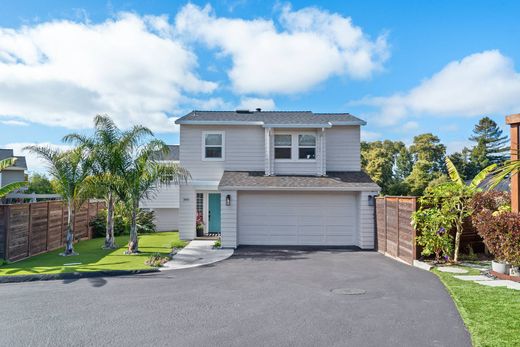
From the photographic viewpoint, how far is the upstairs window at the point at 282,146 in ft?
53.3

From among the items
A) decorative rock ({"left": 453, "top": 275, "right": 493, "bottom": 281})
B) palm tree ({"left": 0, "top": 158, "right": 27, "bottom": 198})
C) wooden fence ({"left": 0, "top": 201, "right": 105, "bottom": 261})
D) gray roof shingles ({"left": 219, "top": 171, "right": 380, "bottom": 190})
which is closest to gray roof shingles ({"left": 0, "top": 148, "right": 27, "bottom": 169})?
wooden fence ({"left": 0, "top": 201, "right": 105, "bottom": 261})

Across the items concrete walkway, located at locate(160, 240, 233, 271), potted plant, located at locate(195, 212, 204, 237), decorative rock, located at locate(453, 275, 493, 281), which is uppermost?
potted plant, located at locate(195, 212, 204, 237)

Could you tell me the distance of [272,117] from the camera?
57.8 feet

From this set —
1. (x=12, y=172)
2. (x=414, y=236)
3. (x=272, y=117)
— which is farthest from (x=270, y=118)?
(x=12, y=172)

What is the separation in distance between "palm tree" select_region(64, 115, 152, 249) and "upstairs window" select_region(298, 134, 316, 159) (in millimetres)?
6862

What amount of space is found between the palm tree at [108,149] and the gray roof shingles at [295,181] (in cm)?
398

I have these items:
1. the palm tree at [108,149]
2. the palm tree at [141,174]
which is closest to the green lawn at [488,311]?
the palm tree at [141,174]

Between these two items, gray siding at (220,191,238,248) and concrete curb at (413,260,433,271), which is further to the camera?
gray siding at (220,191,238,248)

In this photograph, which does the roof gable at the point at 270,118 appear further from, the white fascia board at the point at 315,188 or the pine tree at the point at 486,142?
the pine tree at the point at 486,142

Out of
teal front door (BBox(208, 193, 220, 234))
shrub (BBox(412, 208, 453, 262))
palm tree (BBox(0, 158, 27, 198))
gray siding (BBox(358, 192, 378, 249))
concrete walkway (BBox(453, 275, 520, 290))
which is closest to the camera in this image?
concrete walkway (BBox(453, 275, 520, 290))

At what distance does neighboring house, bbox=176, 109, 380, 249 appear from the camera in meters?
14.4

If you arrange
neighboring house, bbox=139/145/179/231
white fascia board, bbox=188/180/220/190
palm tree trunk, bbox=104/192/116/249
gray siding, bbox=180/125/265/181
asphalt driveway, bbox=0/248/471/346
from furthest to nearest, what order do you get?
1. neighboring house, bbox=139/145/179/231
2. gray siding, bbox=180/125/265/181
3. white fascia board, bbox=188/180/220/190
4. palm tree trunk, bbox=104/192/116/249
5. asphalt driveway, bbox=0/248/471/346

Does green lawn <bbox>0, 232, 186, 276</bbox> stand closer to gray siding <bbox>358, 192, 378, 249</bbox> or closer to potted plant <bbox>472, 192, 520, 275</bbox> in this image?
gray siding <bbox>358, 192, 378, 249</bbox>

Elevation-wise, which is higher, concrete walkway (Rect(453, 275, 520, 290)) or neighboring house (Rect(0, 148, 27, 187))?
neighboring house (Rect(0, 148, 27, 187))
